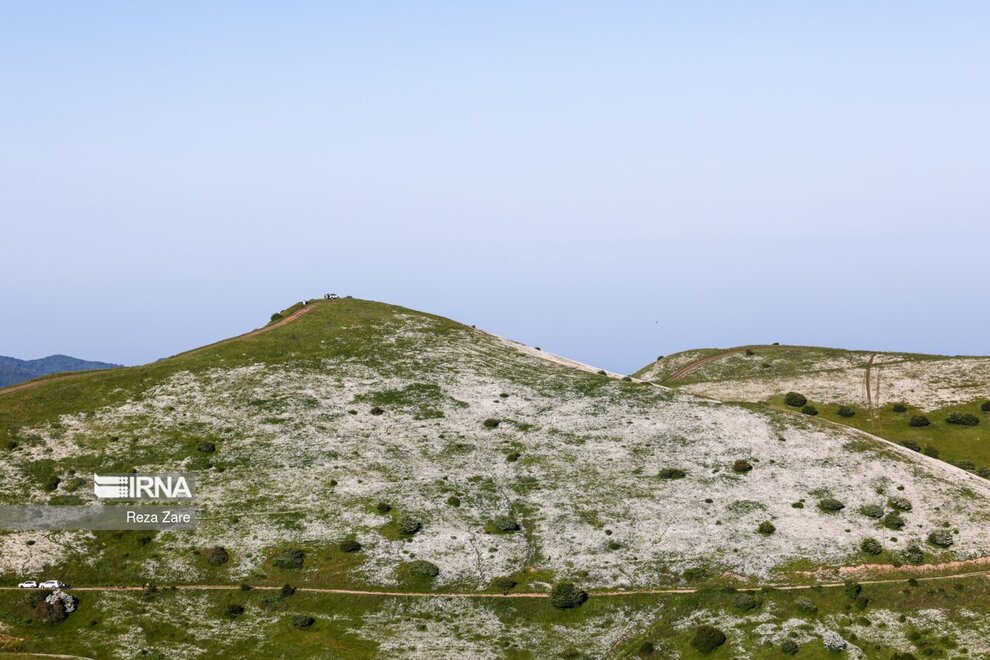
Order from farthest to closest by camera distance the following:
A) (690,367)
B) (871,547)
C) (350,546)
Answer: (690,367) → (350,546) → (871,547)

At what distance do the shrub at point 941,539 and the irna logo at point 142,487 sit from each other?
286 feet

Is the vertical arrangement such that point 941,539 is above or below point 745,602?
above

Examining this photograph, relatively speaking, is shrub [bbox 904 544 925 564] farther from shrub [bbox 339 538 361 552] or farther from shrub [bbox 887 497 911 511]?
shrub [bbox 339 538 361 552]

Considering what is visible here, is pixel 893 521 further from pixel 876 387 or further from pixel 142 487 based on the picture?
pixel 142 487

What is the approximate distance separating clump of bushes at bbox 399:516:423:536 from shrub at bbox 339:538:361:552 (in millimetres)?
5443

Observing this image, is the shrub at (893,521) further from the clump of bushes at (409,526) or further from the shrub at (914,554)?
the clump of bushes at (409,526)

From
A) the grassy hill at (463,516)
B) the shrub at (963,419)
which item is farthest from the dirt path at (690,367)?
the shrub at (963,419)

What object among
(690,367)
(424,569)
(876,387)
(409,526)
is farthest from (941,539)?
(690,367)

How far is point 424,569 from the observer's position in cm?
9369

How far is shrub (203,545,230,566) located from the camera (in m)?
93.4

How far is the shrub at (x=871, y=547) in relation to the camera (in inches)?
3728

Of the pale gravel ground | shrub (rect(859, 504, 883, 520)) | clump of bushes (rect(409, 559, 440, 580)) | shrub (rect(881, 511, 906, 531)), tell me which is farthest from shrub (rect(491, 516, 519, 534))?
shrub (rect(881, 511, 906, 531))

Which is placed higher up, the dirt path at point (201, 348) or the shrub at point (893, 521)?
the dirt path at point (201, 348)

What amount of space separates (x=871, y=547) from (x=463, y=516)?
153 ft
